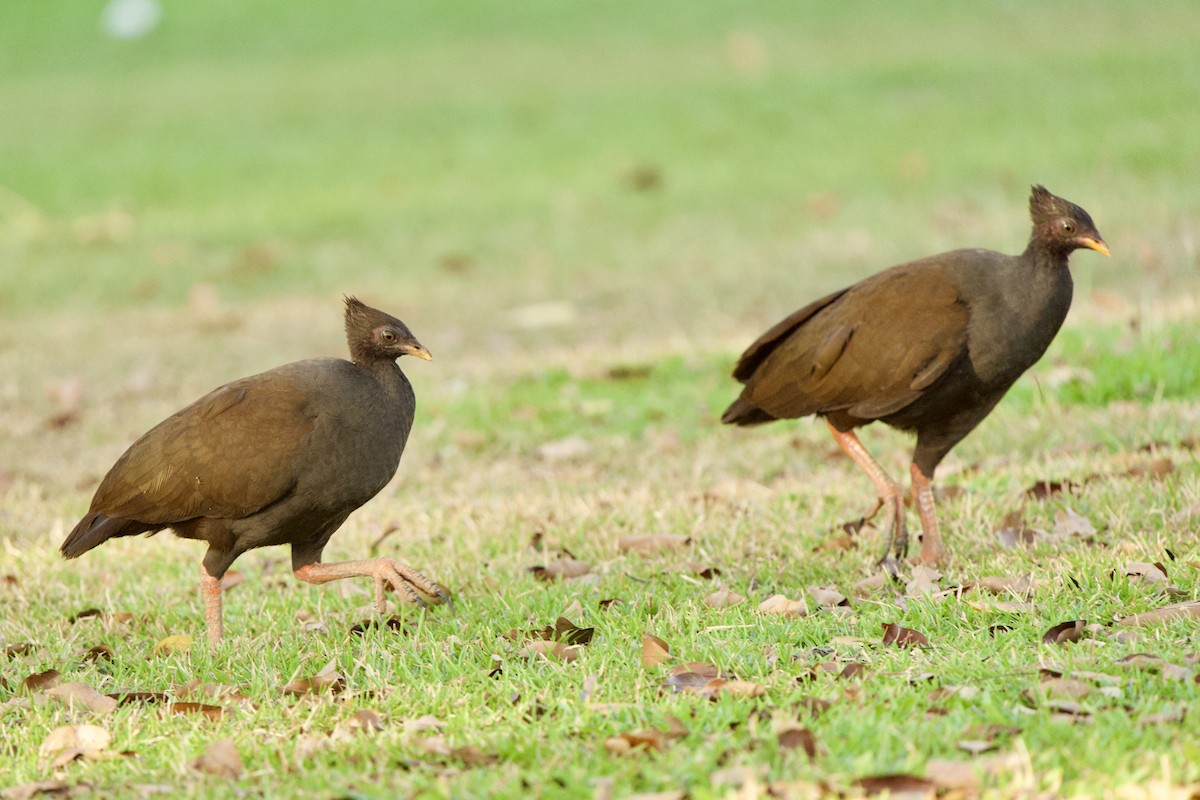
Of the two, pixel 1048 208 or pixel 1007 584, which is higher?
pixel 1048 208

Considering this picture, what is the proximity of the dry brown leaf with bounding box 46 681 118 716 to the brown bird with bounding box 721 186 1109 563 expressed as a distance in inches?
107

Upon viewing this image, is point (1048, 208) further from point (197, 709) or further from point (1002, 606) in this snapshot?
point (197, 709)

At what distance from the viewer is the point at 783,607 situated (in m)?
4.70

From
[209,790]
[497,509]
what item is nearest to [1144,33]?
[497,509]

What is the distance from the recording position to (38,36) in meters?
25.7

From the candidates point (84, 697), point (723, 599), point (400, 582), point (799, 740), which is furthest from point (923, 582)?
point (84, 697)

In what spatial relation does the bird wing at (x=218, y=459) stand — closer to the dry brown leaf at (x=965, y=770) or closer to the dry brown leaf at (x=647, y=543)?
the dry brown leaf at (x=647, y=543)

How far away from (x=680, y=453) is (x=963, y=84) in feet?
40.5

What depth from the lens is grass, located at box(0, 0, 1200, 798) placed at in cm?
374

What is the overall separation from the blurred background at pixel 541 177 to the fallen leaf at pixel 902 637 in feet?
12.6

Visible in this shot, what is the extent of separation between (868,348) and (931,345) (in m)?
0.27

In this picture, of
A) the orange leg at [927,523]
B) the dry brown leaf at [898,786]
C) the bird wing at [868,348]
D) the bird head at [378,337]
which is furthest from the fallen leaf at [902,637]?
the bird head at [378,337]

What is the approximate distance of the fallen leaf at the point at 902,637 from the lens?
4242 millimetres

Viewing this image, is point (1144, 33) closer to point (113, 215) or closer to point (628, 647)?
point (113, 215)
